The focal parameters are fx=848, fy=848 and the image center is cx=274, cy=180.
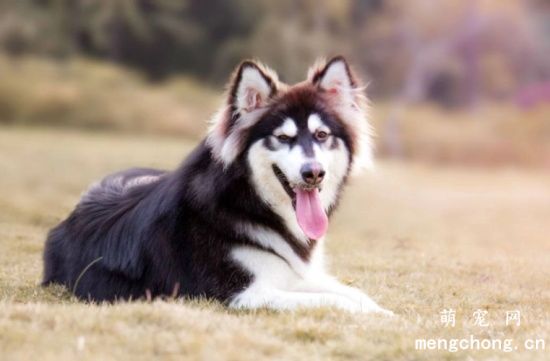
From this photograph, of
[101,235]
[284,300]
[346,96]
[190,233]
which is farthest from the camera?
[346,96]

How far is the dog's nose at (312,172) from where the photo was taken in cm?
582

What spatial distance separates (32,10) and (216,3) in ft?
24.9

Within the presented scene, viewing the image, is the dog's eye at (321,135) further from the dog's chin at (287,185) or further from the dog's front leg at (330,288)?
the dog's front leg at (330,288)

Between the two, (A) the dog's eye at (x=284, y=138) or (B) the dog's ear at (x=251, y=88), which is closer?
(A) the dog's eye at (x=284, y=138)

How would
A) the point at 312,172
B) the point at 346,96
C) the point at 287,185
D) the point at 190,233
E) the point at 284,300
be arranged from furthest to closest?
the point at 346,96 < the point at 287,185 < the point at 190,233 < the point at 312,172 < the point at 284,300

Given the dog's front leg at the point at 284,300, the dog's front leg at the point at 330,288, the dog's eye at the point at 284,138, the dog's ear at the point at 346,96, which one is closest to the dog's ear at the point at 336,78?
the dog's ear at the point at 346,96

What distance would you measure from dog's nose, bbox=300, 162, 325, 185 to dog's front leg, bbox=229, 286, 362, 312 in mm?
784

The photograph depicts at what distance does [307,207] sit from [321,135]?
0.53m

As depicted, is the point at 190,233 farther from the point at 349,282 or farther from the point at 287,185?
the point at 349,282


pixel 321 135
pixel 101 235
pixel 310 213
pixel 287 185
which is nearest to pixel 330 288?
pixel 310 213

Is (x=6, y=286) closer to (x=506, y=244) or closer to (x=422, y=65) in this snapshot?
(x=506, y=244)

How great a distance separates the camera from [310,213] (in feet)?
20.3

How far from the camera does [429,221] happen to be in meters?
17.1

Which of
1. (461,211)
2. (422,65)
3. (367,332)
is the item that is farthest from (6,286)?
(422,65)
